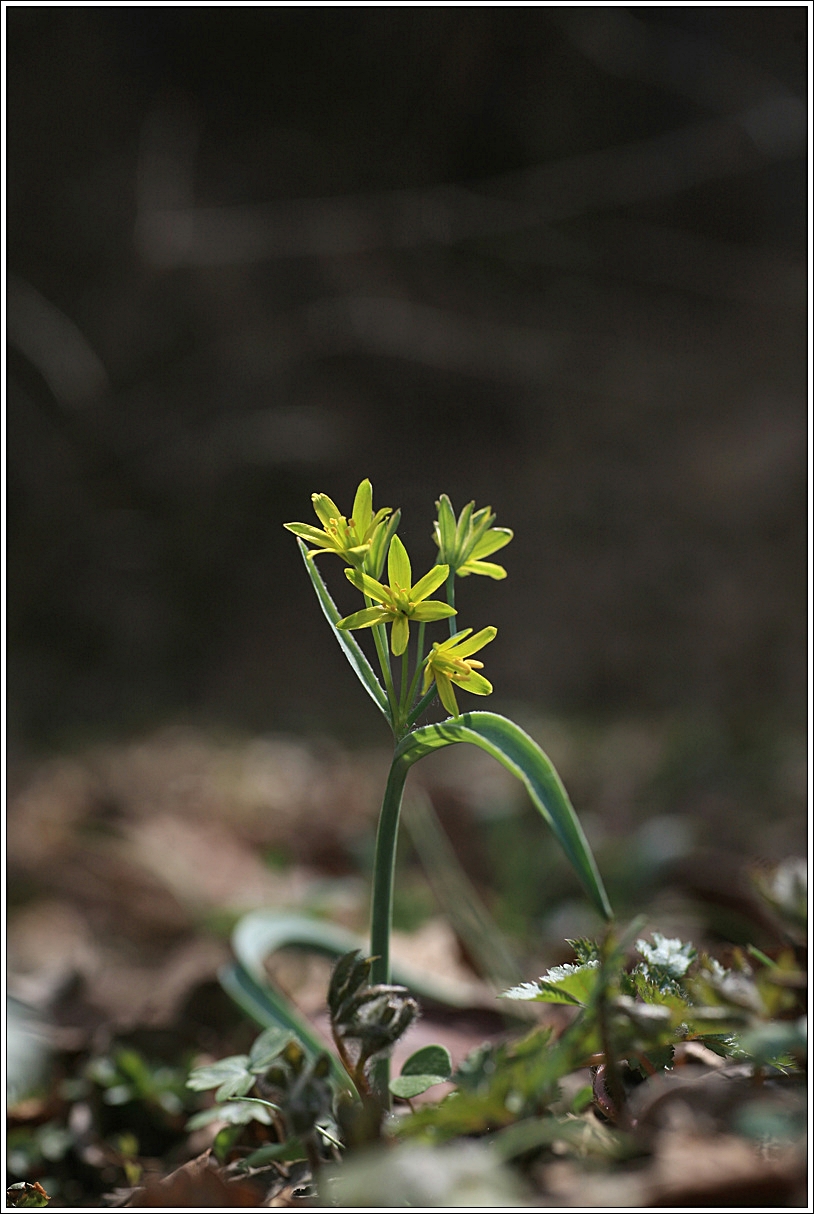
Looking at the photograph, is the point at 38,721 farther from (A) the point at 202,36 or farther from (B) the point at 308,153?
(A) the point at 202,36

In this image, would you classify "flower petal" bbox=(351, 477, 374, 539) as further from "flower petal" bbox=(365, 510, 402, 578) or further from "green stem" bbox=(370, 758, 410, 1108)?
"green stem" bbox=(370, 758, 410, 1108)

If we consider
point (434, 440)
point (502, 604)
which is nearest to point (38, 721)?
point (502, 604)

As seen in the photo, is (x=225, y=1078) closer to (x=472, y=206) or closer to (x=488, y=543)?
(x=488, y=543)

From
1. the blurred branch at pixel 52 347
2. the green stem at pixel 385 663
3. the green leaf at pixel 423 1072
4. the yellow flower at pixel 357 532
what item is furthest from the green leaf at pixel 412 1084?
the blurred branch at pixel 52 347

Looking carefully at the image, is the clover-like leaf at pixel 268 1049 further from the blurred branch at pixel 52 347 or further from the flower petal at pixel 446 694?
the blurred branch at pixel 52 347

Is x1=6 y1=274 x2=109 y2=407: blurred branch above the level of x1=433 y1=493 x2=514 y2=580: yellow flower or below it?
Result: above

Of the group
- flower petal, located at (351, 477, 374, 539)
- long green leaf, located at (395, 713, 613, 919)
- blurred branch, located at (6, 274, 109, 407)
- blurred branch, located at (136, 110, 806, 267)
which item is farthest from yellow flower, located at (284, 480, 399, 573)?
blurred branch, located at (136, 110, 806, 267)
